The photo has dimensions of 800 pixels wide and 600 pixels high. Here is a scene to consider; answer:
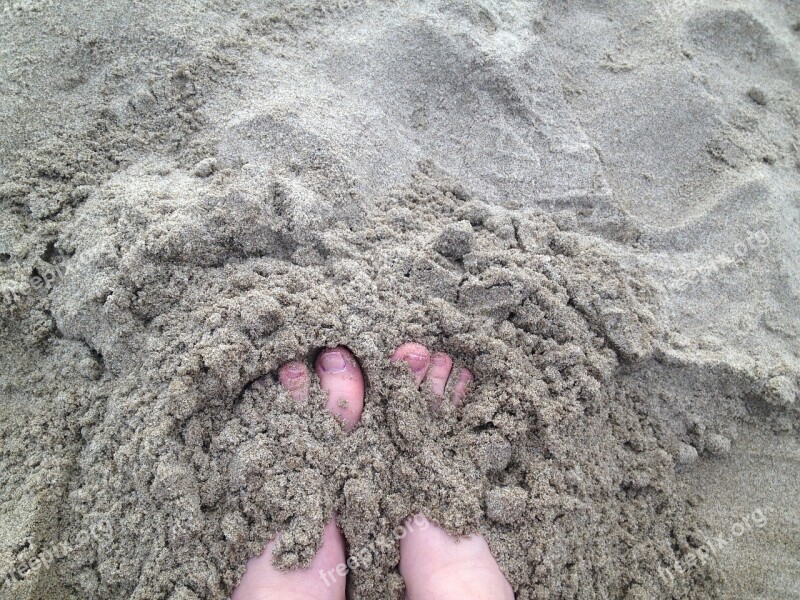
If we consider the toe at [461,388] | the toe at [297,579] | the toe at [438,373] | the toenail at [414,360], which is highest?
the toenail at [414,360]

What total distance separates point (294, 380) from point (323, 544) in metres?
0.43

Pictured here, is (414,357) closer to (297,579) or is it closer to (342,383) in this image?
(342,383)

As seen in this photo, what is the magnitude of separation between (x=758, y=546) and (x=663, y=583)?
33 cm

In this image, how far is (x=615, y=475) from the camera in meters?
1.55

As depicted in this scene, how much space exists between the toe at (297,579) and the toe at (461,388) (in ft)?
1.58

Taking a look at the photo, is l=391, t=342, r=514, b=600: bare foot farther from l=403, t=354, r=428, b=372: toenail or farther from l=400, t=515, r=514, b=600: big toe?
l=403, t=354, r=428, b=372: toenail

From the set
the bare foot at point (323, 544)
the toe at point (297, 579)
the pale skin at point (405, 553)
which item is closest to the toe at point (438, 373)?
the pale skin at point (405, 553)

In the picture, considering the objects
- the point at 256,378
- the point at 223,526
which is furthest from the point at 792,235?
the point at 223,526

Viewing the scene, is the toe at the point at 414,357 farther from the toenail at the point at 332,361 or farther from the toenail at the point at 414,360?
the toenail at the point at 332,361

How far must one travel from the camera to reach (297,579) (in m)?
1.39

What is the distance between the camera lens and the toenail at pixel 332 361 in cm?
151

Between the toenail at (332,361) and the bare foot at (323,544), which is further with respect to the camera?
the toenail at (332,361)

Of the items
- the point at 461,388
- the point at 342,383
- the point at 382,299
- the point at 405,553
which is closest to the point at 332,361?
the point at 342,383

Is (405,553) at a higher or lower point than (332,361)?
lower
